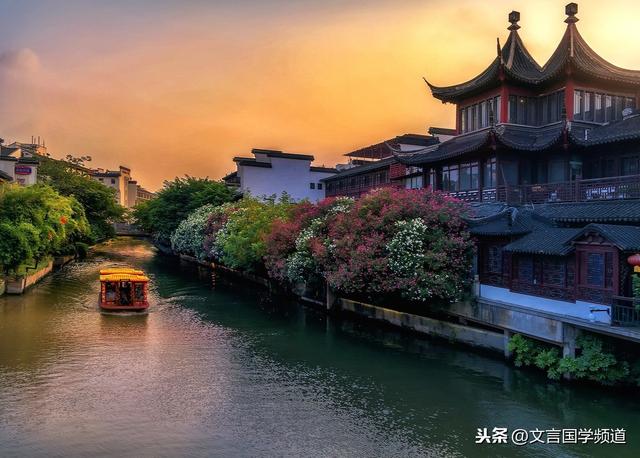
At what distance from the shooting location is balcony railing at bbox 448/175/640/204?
73.6 feet

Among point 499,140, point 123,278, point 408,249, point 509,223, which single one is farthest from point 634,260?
point 123,278

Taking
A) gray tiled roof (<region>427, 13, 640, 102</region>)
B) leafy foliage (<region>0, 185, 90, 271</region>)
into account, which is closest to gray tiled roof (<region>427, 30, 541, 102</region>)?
gray tiled roof (<region>427, 13, 640, 102</region>)

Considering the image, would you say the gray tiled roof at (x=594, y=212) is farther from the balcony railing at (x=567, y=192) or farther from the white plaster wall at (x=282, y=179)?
the white plaster wall at (x=282, y=179)

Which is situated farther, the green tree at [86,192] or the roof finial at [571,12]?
the green tree at [86,192]

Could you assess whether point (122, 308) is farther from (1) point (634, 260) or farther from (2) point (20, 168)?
(2) point (20, 168)

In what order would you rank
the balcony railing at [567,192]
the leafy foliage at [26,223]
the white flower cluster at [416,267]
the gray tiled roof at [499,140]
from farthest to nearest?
the leafy foliage at [26,223], the gray tiled roof at [499,140], the white flower cluster at [416,267], the balcony railing at [567,192]

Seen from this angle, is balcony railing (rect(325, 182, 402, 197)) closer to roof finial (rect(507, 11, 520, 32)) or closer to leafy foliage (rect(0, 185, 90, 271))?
roof finial (rect(507, 11, 520, 32))

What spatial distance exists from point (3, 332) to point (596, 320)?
2537cm

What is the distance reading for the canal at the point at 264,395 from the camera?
14648mm

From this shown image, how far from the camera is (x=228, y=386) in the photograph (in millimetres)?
19078

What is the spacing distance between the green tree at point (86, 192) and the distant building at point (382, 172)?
29888 millimetres

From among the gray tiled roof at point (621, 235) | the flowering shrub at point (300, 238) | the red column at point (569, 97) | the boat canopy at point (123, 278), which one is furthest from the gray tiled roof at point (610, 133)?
the boat canopy at point (123, 278)

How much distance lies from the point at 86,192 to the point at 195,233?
2039cm

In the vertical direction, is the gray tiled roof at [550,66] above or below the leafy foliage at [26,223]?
above
